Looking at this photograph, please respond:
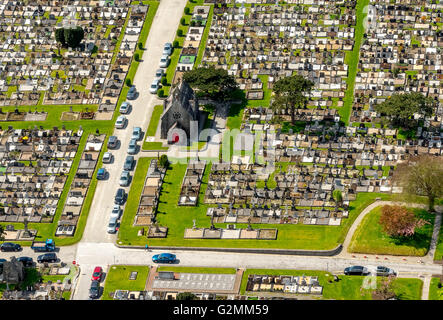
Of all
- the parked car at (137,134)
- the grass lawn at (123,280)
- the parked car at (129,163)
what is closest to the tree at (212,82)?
the parked car at (137,134)

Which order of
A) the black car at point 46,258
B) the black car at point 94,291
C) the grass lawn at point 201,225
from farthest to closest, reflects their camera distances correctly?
the black car at point 46,258 < the grass lawn at point 201,225 < the black car at point 94,291

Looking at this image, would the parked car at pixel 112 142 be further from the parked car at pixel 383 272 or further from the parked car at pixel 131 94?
the parked car at pixel 383 272

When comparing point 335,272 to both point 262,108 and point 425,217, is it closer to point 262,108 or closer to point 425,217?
point 425,217

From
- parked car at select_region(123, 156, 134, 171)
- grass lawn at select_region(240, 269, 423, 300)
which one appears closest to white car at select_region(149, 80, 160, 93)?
parked car at select_region(123, 156, 134, 171)

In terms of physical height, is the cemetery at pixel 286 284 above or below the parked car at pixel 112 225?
below

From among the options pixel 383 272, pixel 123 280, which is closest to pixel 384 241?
pixel 383 272
